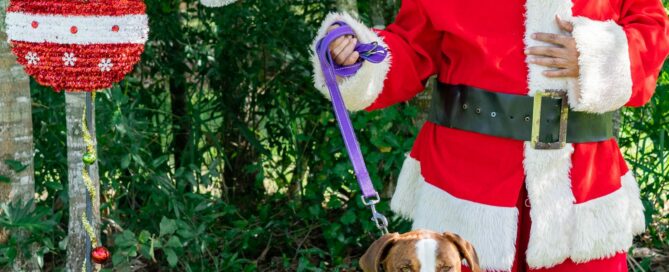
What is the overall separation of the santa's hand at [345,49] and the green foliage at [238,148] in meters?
1.31

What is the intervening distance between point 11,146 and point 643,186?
114 inches

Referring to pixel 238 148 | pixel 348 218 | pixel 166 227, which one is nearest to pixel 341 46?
pixel 166 227

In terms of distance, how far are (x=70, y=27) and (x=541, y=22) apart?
1333 millimetres

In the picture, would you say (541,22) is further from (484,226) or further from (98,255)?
(98,255)

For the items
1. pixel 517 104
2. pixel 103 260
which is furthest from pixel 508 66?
pixel 103 260

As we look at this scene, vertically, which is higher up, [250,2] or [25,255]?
[250,2]

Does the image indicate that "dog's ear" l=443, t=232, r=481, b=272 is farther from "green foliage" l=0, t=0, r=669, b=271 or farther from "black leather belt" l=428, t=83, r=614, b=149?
"green foliage" l=0, t=0, r=669, b=271

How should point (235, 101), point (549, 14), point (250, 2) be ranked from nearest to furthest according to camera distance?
point (549, 14) → point (250, 2) → point (235, 101)

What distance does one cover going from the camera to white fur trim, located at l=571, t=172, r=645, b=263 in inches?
104

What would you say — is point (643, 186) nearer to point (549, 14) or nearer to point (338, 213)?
point (338, 213)

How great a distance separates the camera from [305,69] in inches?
175

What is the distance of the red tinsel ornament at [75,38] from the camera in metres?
2.51

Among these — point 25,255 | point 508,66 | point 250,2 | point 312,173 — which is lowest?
point 25,255

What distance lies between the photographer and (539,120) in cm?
261
